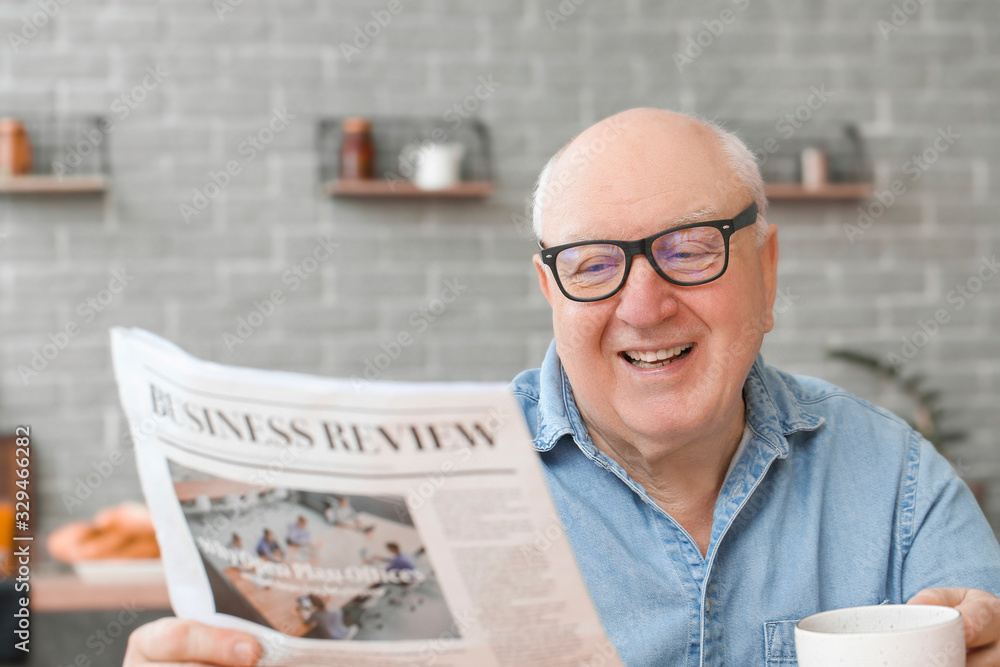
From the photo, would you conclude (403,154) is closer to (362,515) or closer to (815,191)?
(815,191)

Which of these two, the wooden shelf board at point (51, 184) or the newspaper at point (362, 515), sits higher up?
the wooden shelf board at point (51, 184)

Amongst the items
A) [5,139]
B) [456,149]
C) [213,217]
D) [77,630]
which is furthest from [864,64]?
[77,630]

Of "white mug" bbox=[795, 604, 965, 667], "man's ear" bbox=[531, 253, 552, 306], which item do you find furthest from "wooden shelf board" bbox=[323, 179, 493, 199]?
"white mug" bbox=[795, 604, 965, 667]

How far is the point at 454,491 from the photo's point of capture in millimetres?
612

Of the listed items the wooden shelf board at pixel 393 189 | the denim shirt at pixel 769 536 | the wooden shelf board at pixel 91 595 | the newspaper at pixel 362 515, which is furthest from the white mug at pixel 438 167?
the newspaper at pixel 362 515

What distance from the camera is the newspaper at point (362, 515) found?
61 cm

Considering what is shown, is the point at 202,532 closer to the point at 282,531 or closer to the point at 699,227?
the point at 282,531

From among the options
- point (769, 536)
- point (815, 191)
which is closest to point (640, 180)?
point (769, 536)

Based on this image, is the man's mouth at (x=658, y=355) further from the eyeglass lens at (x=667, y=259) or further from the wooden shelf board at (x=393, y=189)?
the wooden shelf board at (x=393, y=189)

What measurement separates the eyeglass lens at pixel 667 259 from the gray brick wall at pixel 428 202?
1.70m

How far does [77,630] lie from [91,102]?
57.7 inches

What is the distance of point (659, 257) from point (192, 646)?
60 centimetres

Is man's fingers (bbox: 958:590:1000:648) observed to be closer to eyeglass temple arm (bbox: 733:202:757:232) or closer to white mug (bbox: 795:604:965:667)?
white mug (bbox: 795:604:965:667)

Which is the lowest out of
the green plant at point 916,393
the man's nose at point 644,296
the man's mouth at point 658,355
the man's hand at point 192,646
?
the green plant at point 916,393
